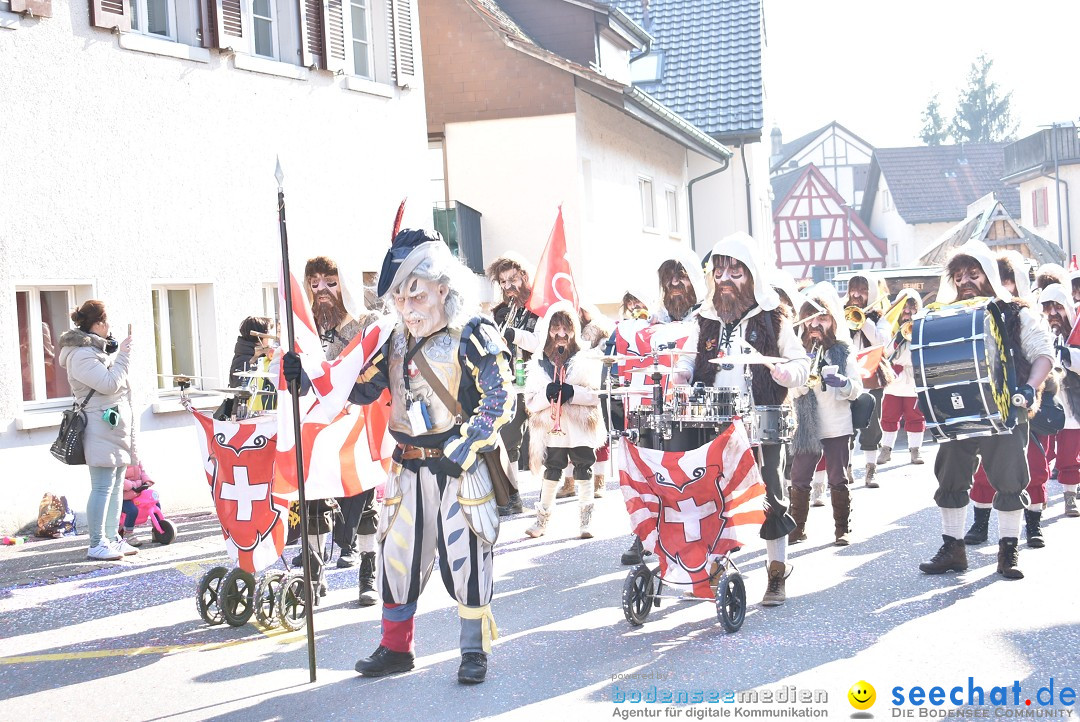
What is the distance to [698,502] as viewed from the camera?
667 centimetres

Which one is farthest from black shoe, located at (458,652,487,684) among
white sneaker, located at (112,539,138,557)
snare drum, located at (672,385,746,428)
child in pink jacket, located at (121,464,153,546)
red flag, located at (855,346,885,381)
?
red flag, located at (855,346,885,381)

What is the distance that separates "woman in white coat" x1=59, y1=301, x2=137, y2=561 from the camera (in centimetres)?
948

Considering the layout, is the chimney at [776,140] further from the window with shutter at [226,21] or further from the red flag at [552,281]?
the red flag at [552,281]

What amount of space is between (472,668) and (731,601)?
59.4 inches

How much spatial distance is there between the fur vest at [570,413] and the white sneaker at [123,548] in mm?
3176

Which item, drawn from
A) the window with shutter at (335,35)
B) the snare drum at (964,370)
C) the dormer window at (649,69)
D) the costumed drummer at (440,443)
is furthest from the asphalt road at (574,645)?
the dormer window at (649,69)

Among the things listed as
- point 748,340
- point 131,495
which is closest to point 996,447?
point 748,340

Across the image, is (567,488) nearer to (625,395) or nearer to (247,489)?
(625,395)

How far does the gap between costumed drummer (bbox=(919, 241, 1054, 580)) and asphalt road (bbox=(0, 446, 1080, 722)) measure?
0.78 feet

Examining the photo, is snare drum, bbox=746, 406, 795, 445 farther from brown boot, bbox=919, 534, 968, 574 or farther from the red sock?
the red sock

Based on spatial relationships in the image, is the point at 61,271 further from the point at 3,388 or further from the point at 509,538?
Answer: the point at 509,538

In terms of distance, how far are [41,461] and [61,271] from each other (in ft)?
5.63

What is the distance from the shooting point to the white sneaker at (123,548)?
9.66m

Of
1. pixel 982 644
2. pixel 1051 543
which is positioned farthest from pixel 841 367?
pixel 982 644
